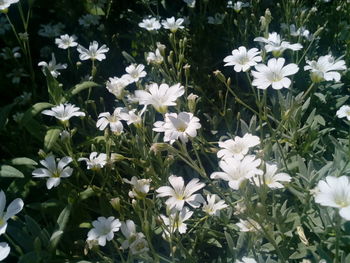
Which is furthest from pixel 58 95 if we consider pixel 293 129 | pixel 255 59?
pixel 293 129

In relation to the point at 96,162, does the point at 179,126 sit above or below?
above

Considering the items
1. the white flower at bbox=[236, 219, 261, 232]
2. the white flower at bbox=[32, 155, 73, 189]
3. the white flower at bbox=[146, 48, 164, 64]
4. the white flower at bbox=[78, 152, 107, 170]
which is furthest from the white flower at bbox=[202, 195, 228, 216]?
the white flower at bbox=[146, 48, 164, 64]

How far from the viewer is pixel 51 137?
2125mm

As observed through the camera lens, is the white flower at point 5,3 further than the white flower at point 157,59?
Yes

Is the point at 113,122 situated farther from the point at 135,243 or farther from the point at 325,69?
the point at 325,69

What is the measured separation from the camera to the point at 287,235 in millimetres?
1782

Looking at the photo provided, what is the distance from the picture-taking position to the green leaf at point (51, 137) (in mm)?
2084

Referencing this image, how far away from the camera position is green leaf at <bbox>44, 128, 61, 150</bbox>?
2.08 meters

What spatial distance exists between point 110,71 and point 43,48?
56 centimetres

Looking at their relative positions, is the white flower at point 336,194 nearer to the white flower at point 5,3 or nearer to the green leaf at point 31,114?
the green leaf at point 31,114

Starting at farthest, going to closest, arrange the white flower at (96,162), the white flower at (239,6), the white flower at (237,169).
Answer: the white flower at (239,6)
the white flower at (96,162)
the white flower at (237,169)

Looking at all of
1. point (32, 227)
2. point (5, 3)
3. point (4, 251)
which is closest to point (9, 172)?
point (32, 227)

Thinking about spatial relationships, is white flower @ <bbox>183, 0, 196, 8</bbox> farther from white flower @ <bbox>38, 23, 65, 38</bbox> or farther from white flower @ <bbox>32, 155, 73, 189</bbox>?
white flower @ <bbox>32, 155, 73, 189</bbox>

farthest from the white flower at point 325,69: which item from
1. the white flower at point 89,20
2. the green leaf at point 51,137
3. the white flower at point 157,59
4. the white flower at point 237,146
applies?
the white flower at point 89,20
